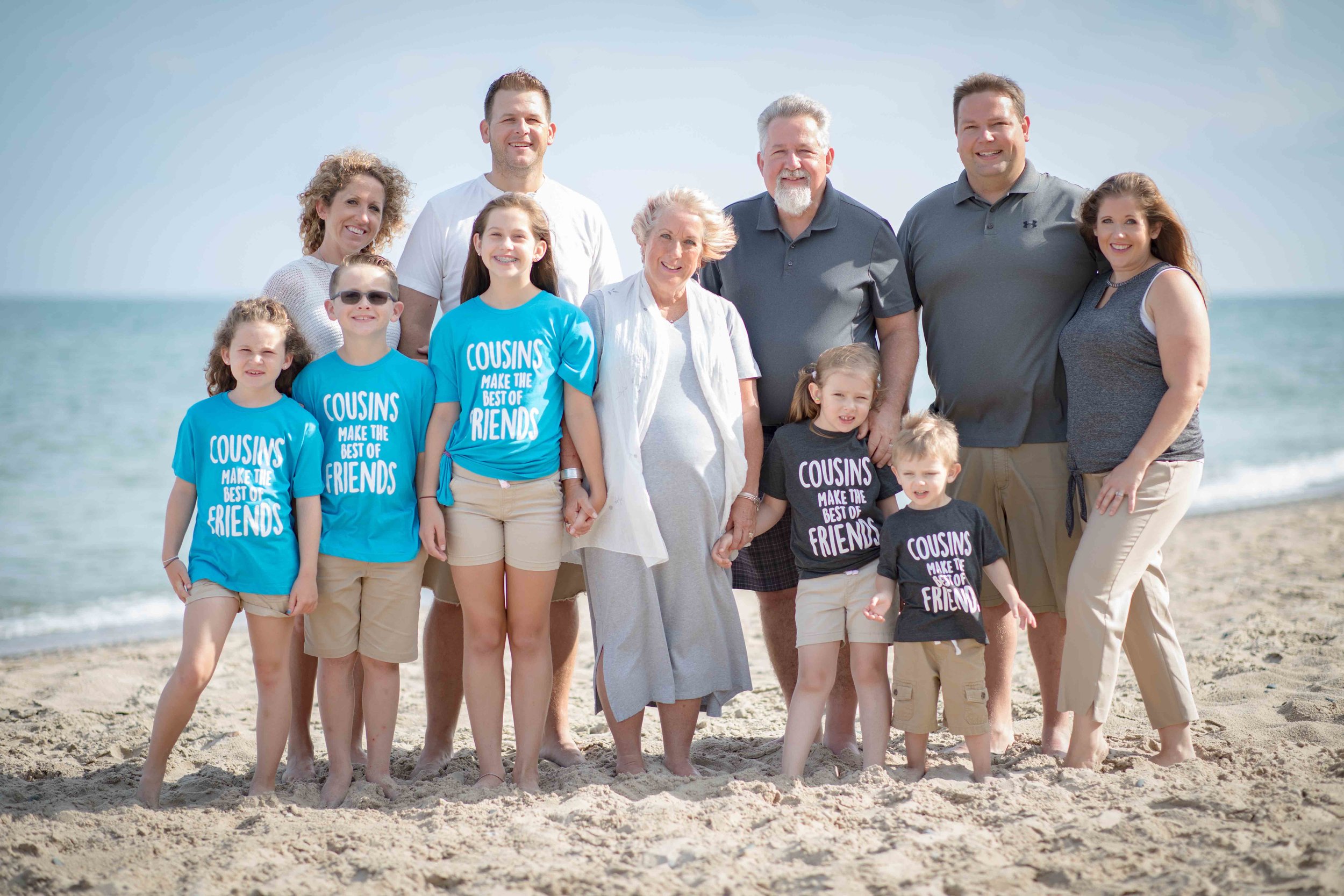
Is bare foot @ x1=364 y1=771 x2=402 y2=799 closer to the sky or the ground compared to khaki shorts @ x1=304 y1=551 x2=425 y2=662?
closer to the ground

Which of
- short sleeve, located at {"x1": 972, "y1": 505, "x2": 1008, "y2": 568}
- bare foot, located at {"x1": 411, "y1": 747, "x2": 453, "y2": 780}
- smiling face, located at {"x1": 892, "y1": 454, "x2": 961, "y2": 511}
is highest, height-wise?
smiling face, located at {"x1": 892, "y1": 454, "x2": 961, "y2": 511}

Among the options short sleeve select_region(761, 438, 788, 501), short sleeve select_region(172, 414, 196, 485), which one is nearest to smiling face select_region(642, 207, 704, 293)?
short sleeve select_region(761, 438, 788, 501)

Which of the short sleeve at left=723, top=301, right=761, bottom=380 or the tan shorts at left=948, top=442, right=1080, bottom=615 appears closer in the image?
the short sleeve at left=723, top=301, right=761, bottom=380

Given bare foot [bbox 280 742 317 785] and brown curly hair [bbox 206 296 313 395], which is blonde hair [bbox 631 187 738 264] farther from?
bare foot [bbox 280 742 317 785]

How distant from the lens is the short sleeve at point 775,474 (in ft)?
11.8

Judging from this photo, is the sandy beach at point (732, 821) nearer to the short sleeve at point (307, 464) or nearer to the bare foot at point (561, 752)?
the bare foot at point (561, 752)

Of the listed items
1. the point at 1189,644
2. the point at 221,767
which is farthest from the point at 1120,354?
the point at 221,767

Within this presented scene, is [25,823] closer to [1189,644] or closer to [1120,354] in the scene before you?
[1120,354]

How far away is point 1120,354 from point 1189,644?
288 cm

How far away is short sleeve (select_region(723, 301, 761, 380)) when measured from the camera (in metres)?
3.63

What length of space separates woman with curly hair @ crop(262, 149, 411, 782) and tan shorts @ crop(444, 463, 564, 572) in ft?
2.40

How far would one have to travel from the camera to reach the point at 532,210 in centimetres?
349

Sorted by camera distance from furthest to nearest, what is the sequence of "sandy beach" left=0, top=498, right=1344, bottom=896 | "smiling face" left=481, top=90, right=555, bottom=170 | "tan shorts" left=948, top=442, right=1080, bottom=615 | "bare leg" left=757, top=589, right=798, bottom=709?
"bare leg" left=757, top=589, right=798, bottom=709 < "smiling face" left=481, top=90, right=555, bottom=170 < "tan shorts" left=948, top=442, right=1080, bottom=615 < "sandy beach" left=0, top=498, right=1344, bottom=896

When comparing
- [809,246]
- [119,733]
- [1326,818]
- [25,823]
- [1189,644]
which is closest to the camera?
[1326,818]
